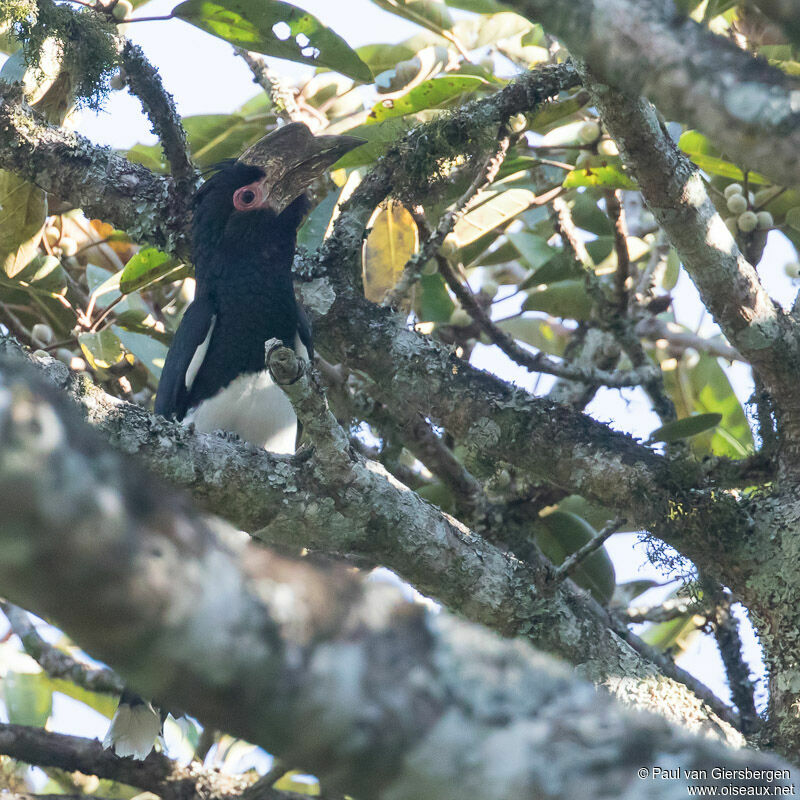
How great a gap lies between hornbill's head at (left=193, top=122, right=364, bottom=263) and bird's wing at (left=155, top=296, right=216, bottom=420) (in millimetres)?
265

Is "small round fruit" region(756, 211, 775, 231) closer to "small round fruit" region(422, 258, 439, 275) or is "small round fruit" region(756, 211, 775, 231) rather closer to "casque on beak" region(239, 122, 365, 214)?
"small round fruit" region(422, 258, 439, 275)

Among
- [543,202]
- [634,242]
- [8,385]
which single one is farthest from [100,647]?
[634,242]

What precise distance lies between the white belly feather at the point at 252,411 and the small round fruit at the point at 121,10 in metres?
1.43

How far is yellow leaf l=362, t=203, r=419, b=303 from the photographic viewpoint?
441 centimetres

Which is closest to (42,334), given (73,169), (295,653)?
(73,169)

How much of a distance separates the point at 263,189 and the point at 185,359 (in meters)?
0.95

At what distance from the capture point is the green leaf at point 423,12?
467 centimetres

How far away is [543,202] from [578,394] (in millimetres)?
887

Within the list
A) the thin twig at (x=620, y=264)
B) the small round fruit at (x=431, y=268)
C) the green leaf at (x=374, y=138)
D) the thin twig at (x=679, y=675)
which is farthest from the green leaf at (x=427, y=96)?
the thin twig at (x=679, y=675)

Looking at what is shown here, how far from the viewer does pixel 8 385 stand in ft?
3.23

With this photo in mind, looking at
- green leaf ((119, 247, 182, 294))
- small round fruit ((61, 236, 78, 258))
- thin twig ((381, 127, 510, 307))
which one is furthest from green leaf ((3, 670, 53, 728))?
thin twig ((381, 127, 510, 307))

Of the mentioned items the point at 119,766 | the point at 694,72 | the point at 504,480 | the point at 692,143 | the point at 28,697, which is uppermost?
the point at 692,143

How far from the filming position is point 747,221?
412 cm

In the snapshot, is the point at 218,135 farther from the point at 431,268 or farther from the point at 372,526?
the point at 372,526
